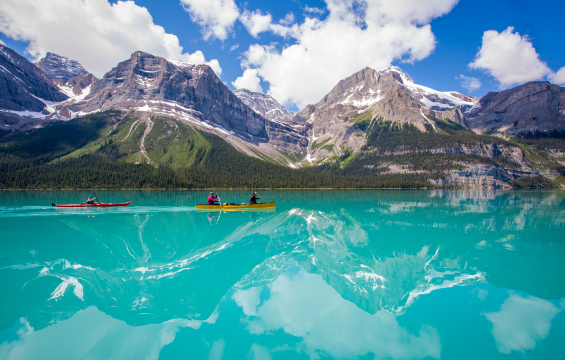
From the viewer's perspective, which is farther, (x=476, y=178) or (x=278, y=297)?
(x=476, y=178)

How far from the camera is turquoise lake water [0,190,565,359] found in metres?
10.0

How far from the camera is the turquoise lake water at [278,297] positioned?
10023 mm

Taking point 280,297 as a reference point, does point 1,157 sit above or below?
above

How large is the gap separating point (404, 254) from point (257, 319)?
580 inches

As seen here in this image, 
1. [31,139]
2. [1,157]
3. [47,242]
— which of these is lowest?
[47,242]

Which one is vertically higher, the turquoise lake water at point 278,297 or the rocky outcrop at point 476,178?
the rocky outcrop at point 476,178

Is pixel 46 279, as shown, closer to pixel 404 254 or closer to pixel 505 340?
pixel 505 340

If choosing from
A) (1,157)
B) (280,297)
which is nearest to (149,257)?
(280,297)

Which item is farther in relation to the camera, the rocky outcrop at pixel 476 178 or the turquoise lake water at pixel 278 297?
the rocky outcrop at pixel 476 178

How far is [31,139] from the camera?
185750 mm

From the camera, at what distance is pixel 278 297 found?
14.4 metres

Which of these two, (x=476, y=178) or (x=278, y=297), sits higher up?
(x=476, y=178)

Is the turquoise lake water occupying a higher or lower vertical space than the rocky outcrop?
lower

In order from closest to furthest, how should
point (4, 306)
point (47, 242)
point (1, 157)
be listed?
point (4, 306) < point (47, 242) < point (1, 157)
